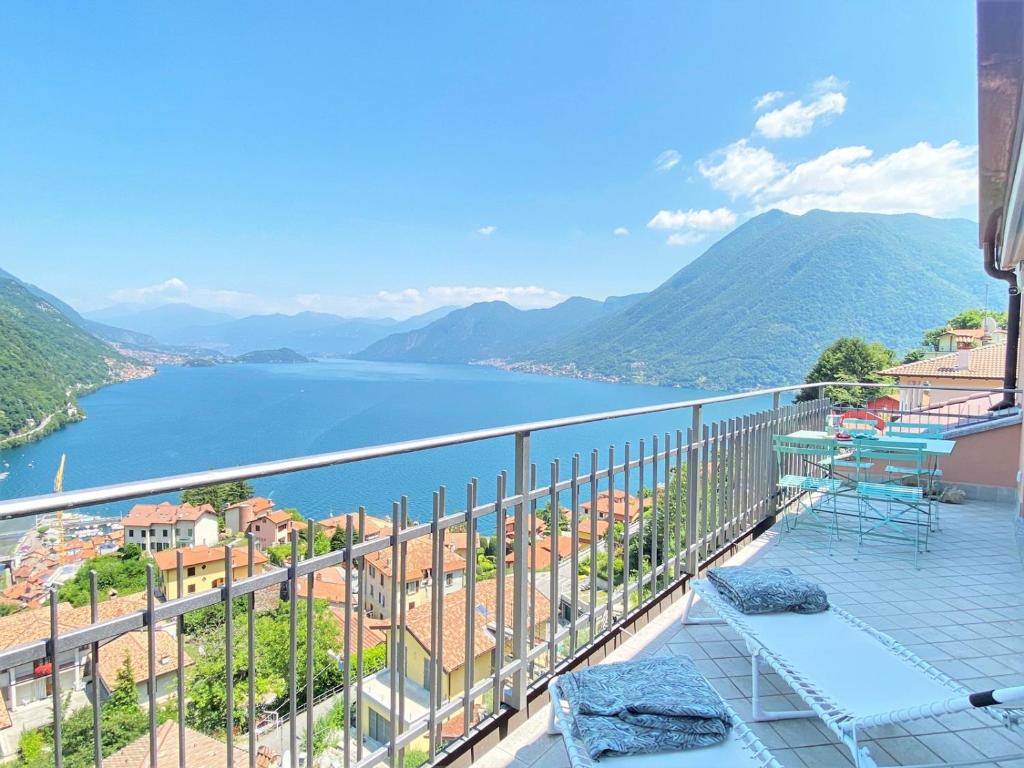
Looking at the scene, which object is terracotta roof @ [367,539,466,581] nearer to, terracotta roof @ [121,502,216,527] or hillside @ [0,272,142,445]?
terracotta roof @ [121,502,216,527]

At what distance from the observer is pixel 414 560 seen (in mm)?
1762

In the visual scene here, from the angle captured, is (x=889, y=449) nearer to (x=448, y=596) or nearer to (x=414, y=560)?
(x=448, y=596)

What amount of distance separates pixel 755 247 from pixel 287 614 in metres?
140

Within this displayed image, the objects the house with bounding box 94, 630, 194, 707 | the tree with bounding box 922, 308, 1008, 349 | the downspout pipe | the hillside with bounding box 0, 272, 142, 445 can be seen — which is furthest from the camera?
the tree with bounding box 922, 308, 1008, 349

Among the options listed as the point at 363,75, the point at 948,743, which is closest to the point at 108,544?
the point at 948,743

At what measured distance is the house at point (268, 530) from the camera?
1358 millimetres

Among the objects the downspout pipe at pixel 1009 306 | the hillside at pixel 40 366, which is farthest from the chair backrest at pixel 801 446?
the hillside at pixel 40 366

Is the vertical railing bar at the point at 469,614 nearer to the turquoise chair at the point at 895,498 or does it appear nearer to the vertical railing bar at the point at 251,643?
the vertical railing bar at the point at 251,643

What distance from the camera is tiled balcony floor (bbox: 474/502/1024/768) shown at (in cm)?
195

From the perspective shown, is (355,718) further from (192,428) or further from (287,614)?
→ (192,428)

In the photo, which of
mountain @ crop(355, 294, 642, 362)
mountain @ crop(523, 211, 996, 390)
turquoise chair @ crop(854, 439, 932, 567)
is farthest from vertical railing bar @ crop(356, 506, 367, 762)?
mountain @ crop(355, 294, 642, 362)

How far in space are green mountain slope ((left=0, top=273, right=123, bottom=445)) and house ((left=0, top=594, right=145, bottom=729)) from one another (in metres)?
37.6

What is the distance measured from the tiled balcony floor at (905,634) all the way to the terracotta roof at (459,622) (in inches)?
14.1

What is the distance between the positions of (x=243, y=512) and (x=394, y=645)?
0.61m
